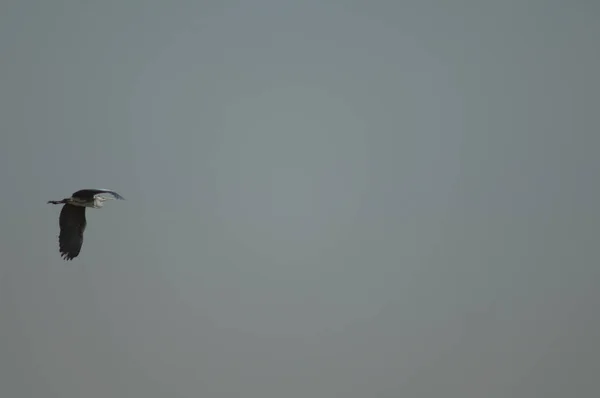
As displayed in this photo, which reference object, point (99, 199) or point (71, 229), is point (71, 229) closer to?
point (71, 229)

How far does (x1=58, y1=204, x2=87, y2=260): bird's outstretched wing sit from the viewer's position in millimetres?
44881

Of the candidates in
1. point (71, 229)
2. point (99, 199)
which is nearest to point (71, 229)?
point (71, 229)

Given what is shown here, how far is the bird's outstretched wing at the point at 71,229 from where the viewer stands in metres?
44.9

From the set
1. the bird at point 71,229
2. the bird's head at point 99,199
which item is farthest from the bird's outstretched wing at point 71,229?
the bird's head at point 99,199

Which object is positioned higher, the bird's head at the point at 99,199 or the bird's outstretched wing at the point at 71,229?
the bird's head at the point at 99,199

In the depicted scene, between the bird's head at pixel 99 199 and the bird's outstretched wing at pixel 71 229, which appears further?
the bird's outstretched wing at pixel 71 229

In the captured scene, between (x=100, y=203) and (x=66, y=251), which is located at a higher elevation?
(x=100, y=203)

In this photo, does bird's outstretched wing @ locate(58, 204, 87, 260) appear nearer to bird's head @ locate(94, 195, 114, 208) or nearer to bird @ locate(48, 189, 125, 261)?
bird @ locate(48, 189, 125, 261)

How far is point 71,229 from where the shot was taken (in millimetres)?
45188

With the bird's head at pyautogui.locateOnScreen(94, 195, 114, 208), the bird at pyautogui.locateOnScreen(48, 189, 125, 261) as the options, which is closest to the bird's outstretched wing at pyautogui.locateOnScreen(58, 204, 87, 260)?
the bird at pyautogui.locateOnScreen(48, 189, 125, 261)

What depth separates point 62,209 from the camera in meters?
44.9

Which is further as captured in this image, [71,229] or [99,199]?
[71,229]

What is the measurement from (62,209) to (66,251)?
7.90ft

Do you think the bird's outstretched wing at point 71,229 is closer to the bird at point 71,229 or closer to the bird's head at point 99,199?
the bird at point 71,229
